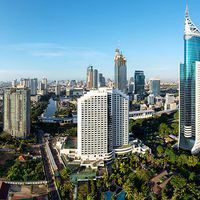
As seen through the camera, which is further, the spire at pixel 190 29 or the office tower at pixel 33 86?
the office tower at pixel 33 86

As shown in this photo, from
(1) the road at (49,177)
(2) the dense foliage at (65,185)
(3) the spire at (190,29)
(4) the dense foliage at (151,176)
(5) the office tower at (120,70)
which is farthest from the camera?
(5) the office tower at (120,70)

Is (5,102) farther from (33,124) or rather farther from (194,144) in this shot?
(194,144)

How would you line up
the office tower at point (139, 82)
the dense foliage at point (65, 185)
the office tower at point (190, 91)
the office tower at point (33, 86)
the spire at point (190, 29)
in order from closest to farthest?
the dense foliage at point (65, 185) → the office tower at point (190, 91) → the spire at point (190, 29) → the office tower at point (139, 82) → the office tower at point (33, 86)

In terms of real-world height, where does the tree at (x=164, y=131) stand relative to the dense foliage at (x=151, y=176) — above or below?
above

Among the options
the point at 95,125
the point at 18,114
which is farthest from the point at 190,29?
the point at 18,114

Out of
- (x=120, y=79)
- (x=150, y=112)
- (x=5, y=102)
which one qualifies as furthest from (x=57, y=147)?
(x=120, y=79)

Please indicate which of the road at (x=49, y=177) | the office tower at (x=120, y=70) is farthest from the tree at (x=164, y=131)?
the office tower at (x=120, y=70)

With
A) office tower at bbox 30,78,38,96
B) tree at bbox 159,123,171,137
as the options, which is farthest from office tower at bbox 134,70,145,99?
tree at bbox 159,123,171,137

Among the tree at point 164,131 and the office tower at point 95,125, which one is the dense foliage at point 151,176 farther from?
the tree at point 164,131
